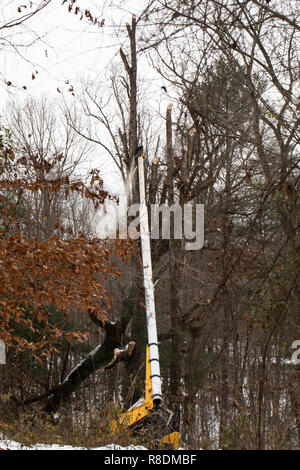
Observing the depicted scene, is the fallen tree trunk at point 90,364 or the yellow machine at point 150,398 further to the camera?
the fallen tree trunk at point 90,364

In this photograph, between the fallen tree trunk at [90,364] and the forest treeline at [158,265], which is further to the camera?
the fallen tree trunk at [90,364]

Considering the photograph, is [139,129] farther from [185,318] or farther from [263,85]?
[263,85]

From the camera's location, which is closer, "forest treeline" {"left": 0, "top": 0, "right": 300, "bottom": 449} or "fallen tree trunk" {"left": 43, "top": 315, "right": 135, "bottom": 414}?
"forest treeline" {"left": 0, "top": 0, "right": 300, "bottom": 449}

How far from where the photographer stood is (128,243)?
27.8 ft

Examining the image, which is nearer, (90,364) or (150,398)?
(150,398)

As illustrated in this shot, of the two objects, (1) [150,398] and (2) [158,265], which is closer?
(1) [150,398]

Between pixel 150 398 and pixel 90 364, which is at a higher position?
pixel 150 398

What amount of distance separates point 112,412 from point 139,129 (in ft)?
33.7

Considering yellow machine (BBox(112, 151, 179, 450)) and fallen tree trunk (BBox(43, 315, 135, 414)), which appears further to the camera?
fallen tree trunk (BBox(43, 315, 135, 414))

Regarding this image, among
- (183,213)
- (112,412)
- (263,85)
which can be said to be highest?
(263,85)

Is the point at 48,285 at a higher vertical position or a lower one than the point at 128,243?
lower
